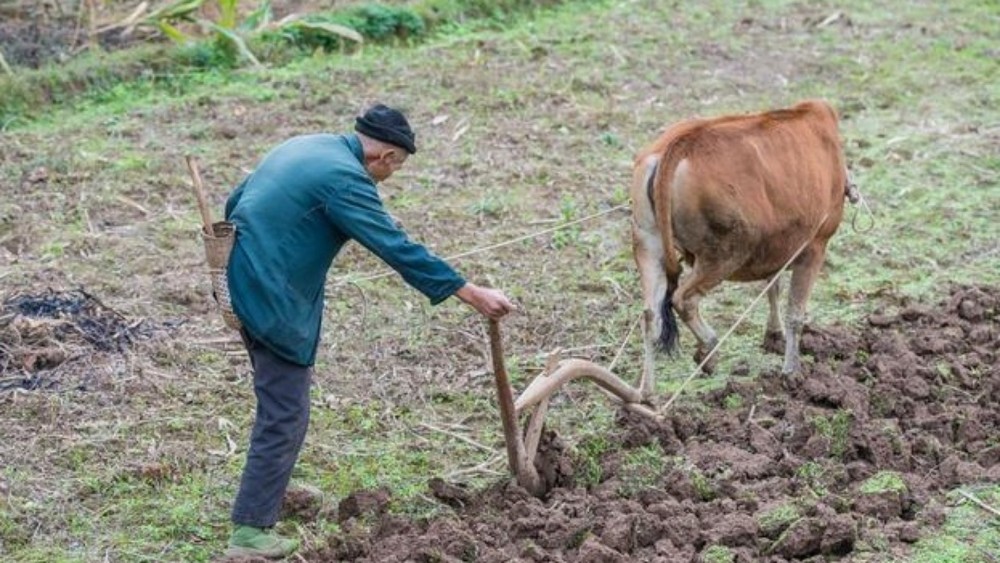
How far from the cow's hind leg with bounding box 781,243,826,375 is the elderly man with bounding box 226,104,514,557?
2834mm

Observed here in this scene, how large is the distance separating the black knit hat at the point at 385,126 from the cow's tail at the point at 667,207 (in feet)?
5.84

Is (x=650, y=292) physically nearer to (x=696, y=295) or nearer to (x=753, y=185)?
(x=696, y=295)

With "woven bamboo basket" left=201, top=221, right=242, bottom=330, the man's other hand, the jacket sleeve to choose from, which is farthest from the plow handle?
"woven bamboo basket" left=201, top=221, right=242, bottom=330

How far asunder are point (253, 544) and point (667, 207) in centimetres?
271

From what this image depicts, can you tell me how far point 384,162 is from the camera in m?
6.62

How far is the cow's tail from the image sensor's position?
789 centimetres

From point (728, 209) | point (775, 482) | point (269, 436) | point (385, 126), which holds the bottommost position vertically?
point (775, 482)

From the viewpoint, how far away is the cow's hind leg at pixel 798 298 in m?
8.67

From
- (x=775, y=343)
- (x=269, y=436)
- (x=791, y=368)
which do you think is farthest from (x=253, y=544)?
(x=775, y=343)

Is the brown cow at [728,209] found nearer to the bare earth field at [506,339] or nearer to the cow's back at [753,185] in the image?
the cow's back at [753,185]

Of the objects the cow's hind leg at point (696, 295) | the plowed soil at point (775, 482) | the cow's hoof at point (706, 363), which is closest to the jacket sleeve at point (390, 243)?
the plowed soil at point (775, 482)

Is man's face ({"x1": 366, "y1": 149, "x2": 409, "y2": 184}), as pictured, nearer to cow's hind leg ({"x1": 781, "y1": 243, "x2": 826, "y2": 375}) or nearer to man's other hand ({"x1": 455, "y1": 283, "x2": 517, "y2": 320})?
A: man's other hand ({"x1": 455, "y1": 283, "x2": 517, "y2": 320})

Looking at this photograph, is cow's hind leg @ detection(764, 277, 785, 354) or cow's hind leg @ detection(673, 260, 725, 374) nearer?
cow's hind leg @ detection(673, 260, 725, 374)

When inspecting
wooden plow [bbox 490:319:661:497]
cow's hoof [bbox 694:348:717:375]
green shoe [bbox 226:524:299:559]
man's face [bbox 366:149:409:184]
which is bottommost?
cow's hoof [bbox 694:348:717:375]
